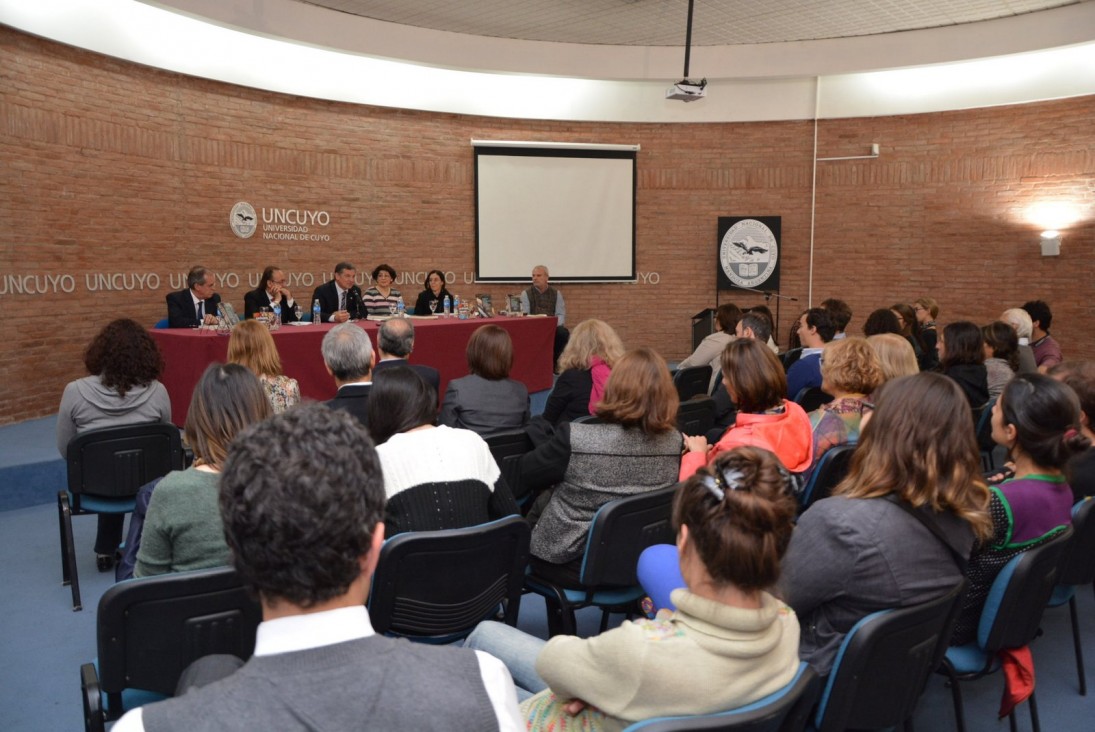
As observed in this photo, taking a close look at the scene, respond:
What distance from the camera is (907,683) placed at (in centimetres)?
204

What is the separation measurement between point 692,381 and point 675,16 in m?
5.86

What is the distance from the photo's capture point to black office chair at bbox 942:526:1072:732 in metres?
2.35

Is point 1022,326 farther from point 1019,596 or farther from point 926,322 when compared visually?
point 1019,596

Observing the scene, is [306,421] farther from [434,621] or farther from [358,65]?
[358,65]

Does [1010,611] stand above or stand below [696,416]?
below

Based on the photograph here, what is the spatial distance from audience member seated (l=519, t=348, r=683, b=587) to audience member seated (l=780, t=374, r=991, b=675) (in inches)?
33.7

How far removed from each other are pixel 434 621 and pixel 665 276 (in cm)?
1005

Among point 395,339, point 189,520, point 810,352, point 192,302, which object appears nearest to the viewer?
point 189,520

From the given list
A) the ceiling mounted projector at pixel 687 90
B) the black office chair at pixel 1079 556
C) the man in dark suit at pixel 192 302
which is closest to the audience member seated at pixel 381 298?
the man in dark suit at pixel 192 302

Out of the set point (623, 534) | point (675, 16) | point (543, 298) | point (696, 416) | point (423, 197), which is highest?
point (675, 16)

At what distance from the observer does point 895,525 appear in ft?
6.79

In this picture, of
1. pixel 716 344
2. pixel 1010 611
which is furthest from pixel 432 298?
pixel 1010 611

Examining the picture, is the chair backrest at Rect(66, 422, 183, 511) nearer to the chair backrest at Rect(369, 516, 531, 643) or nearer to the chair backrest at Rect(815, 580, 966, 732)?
the chair backrest at Rect(369, 516, 531, 643)

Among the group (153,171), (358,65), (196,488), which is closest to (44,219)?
(153,171)
